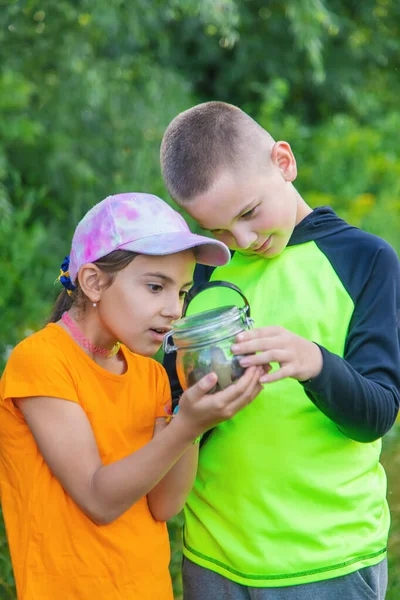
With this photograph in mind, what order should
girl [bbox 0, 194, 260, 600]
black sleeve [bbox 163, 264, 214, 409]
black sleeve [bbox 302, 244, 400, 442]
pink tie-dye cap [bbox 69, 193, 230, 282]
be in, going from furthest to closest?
black sleeve [bbox 163, 264, 214, 409] < pink tie-dye cap [bbox 69, 193, 230, 282] < girl [bbox 0, 194, 260, 600] < black sleeve [bbox 302, 244, 400, 442]

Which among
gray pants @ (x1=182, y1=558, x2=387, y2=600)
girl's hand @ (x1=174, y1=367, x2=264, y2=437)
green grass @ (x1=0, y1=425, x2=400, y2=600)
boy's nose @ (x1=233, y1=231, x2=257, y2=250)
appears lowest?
green grass @ (x1=0, y1=425, x2=400, y2=600)

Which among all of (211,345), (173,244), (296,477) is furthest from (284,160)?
(296,477)

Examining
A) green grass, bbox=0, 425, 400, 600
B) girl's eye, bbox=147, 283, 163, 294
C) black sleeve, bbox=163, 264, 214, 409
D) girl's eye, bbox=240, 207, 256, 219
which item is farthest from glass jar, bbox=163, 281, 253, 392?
green grass, bbox=0, 425, 400, 600

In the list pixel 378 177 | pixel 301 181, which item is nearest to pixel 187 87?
pixel 301 181

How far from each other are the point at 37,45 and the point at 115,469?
14.8 ft

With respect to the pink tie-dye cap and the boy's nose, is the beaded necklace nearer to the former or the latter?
the pink tie-dye cap

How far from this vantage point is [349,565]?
2.25 metres

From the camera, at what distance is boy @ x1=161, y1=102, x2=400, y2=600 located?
88.4 inches

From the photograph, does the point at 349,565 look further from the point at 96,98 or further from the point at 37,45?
the point at 96,98

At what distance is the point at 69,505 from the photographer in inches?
88.9

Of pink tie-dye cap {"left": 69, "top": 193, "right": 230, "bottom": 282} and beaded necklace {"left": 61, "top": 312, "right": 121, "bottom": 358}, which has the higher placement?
pink tie-dye cap {"left": 69, "top": 193, "right": 230, "bottom": 282}

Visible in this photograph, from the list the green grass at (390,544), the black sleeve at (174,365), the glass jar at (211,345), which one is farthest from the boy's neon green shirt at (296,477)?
the green grass at (390,544)

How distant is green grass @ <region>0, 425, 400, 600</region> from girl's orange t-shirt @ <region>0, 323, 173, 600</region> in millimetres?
1202

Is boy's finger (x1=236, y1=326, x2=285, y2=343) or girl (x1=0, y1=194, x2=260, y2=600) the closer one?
boy's finger (x1=236, y1=326, x2=285, y2=343)
